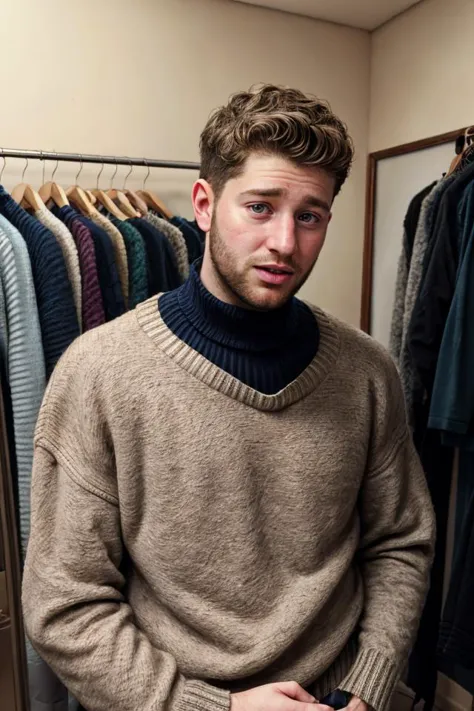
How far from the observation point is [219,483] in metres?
0.90

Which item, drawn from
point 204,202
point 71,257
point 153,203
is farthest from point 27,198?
point 204,202

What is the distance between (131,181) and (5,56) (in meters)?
0.45

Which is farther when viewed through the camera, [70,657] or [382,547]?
[382,547]

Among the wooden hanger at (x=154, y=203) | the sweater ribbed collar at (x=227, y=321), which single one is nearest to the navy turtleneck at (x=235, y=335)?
the sweater ribbed collar at (x=227, y=321)

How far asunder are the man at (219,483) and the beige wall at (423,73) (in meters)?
1.05

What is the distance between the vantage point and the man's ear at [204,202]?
0.95 meters

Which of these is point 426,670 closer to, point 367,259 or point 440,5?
point 367,259

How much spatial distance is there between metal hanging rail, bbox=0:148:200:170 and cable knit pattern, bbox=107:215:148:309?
209mm

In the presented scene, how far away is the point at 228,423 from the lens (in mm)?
908

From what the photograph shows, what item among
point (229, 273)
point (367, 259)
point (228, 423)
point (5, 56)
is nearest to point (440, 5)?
point (367, 259)

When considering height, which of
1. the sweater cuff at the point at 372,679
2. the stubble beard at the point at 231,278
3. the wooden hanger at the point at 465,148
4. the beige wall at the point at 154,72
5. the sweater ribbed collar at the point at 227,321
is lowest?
the sweater cuff at the point at 372,679

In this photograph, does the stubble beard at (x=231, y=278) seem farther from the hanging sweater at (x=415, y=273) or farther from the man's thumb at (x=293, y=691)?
the hanging sweater at (x=415, y=273)

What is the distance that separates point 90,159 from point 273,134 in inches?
32.3

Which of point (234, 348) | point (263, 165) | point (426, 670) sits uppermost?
point (263, 165)
